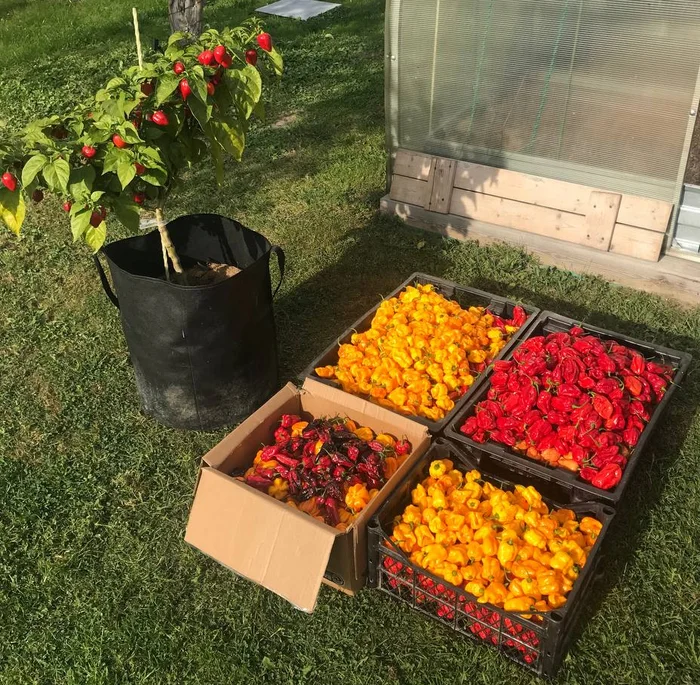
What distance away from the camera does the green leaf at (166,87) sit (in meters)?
3.39

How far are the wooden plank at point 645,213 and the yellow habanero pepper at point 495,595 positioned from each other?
3698 mm

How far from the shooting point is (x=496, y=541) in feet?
10.7

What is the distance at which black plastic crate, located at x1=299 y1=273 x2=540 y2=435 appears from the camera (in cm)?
414

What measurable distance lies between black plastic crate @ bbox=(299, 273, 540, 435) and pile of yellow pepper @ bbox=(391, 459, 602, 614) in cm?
52

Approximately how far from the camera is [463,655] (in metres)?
3.31

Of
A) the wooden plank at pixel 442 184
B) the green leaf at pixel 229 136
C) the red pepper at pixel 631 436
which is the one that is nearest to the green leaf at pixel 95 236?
the green leaf at pixel 229 136

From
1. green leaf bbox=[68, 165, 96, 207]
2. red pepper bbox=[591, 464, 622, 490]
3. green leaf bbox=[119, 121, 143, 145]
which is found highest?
green leaf bbox=[119, 121, 143, 145]

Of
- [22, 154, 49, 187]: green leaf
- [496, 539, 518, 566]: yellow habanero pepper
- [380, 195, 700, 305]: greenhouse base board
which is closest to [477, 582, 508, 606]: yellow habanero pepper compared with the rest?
[496, 539, 518, 566]: yellow habanero pepper

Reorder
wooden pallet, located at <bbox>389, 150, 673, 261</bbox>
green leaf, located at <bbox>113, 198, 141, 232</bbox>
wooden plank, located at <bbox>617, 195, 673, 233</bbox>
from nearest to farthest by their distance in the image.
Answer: green leaf, located at <bbox>113, 198, 141, 232</bbox>
wooden plank, located at <bbox>617, 195, 673, 233</bbox>
wooden pallet, located at <bbox>389, 150, 673, 261</bbox>

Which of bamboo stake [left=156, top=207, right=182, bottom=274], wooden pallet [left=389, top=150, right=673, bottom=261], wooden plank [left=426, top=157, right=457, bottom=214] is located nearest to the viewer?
bamboo stake [left=156, top=207, right=182, bottom=274]

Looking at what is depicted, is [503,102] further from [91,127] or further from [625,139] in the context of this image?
[91,127]

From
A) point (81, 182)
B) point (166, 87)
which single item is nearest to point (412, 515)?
point (81, 182)

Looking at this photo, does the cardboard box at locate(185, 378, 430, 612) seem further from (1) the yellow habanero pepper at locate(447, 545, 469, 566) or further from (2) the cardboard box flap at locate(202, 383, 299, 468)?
(1) the yellow habanero pepper at locate(447, 545, 469, 566)

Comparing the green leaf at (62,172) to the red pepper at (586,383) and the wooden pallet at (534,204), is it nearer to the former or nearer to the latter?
the red pepper at (586,383)
